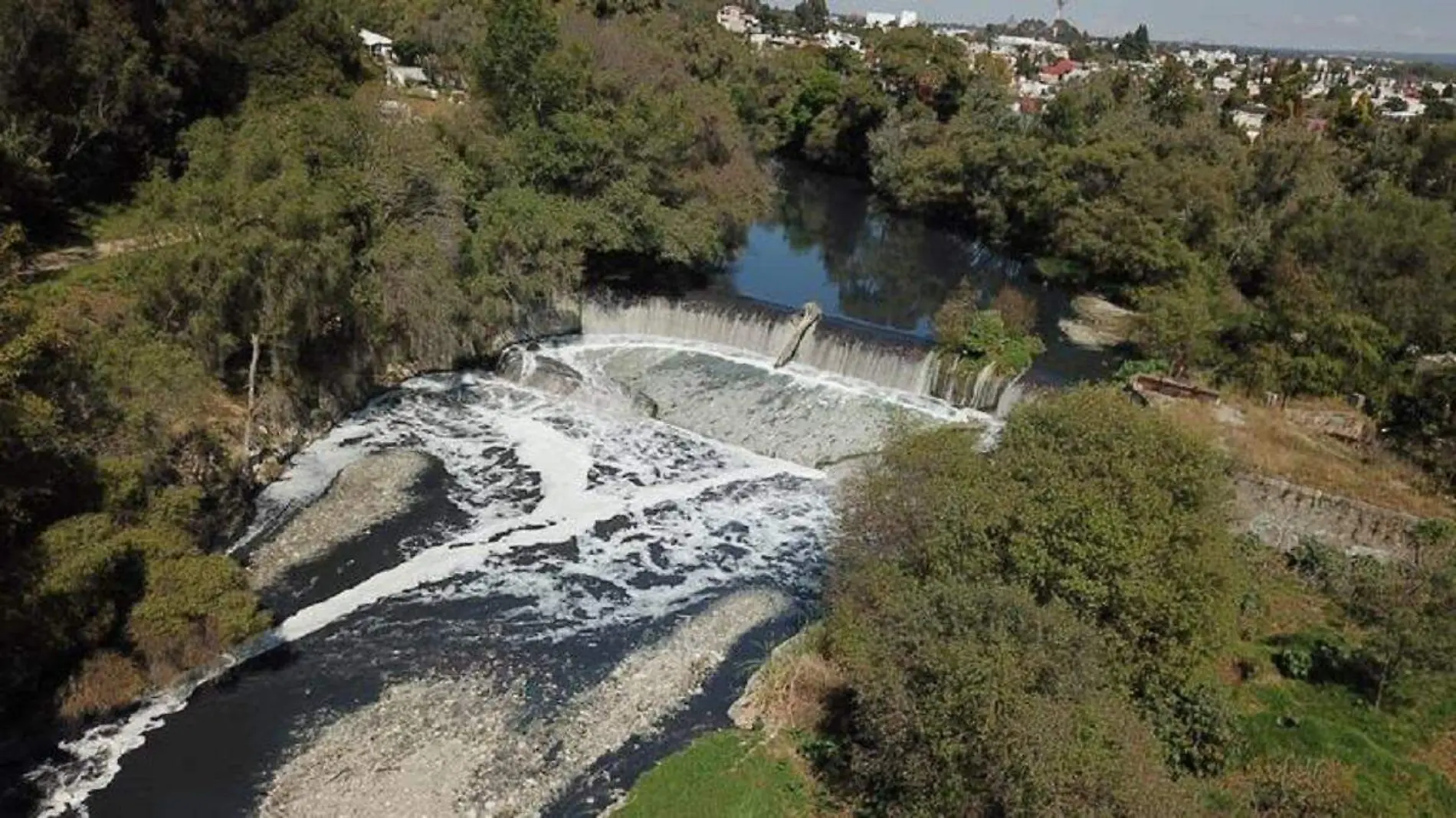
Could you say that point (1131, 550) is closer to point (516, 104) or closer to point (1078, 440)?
Answer: point (1078, 440)

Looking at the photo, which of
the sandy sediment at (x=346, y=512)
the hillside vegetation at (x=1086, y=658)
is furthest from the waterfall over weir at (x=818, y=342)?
the hillside vegetation at (x=1086, y=658)

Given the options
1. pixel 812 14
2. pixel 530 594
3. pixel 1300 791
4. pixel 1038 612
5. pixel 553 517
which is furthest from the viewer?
pixel 812 14

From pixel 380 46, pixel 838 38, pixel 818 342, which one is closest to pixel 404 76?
pixel 380 46

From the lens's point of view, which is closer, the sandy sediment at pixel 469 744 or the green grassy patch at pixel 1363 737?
the green grassy patch at pixel 1363 737

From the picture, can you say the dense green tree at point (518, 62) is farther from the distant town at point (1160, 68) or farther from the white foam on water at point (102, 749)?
the distant town at point (1160, 68)

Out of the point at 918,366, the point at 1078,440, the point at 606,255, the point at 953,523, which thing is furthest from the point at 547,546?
the point at 606,255

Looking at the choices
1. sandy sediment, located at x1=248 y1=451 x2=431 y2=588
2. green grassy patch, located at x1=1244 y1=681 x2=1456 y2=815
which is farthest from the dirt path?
green grassy patch, located at x1=1244 y1=681 x2=1456 y2=815

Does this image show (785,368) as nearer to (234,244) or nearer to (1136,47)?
(234,244)
